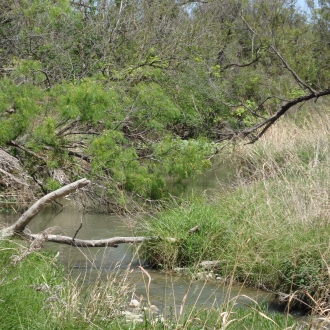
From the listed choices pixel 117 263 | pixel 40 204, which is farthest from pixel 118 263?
pixel 40 204

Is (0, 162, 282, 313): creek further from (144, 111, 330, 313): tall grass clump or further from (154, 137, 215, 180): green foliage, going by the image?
(154, 137, 215, 180): green foliage

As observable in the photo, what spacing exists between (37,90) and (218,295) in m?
4.65

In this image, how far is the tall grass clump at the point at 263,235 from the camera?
7.22 m

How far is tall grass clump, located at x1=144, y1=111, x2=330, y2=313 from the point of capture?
7.22 m

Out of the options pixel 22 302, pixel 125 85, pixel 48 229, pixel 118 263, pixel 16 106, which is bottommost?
pixel 118 263

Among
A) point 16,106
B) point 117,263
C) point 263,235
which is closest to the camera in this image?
point 117,263

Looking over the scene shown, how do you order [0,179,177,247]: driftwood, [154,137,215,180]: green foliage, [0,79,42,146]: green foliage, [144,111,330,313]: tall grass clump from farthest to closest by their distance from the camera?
[154,137,215,180]: green foliage → [0,79,42,146]: green foliage → [144,111,330,313]: tall grass clump → [0,179,177,247]: driftwood

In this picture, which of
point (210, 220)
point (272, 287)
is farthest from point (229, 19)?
point (272, 287)

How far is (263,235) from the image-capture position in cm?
811

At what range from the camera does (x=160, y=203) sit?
38.1 feet

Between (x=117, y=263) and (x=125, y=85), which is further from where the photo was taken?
A: (x=125, y=85)

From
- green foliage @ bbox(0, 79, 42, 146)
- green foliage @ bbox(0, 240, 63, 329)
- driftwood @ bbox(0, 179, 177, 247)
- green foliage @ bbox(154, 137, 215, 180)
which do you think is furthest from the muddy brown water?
green foliage @ bbox(0, 79, 42, 146)

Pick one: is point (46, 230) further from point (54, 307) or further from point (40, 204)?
point (54, 307)

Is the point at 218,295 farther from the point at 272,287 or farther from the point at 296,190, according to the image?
the point at 296,190
